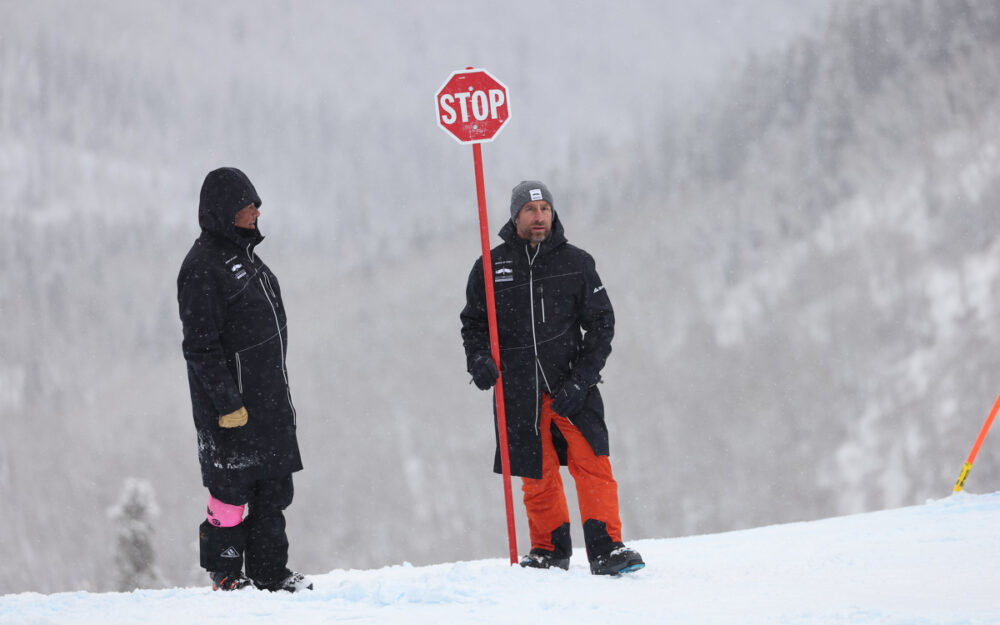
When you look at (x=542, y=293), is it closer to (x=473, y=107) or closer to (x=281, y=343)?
(x=473, y=107)

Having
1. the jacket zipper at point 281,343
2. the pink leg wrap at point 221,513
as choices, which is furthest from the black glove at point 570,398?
the pink leg wrap at point 221,513

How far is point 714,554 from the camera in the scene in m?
5.36

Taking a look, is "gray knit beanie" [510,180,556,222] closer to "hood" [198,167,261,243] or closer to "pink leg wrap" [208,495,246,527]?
"hood" [198,167,261,243]

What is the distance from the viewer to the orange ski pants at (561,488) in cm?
425

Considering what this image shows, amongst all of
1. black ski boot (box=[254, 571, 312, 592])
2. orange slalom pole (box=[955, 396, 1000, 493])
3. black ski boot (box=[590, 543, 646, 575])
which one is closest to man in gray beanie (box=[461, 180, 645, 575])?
black ski boot (box=[590, 543, 646, 575])

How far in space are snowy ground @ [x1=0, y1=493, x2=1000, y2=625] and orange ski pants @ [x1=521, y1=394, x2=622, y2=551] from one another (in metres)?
0.27

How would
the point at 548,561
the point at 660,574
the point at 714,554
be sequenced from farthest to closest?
the point at 714,554, the point at 548,561, the point at 660,574

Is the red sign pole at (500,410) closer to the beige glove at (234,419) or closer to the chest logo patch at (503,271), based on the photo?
the chest logo patch at (503,271)

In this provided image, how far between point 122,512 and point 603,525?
629 inches

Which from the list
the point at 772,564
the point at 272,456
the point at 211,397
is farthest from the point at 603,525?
the point at 211,397

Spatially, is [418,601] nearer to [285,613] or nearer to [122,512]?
[285,613]

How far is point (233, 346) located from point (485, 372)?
125 centimetres

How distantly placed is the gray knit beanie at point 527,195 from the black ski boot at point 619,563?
Answer: 180cm

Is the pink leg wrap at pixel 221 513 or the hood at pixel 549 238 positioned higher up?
the hood at pixel 549 238
